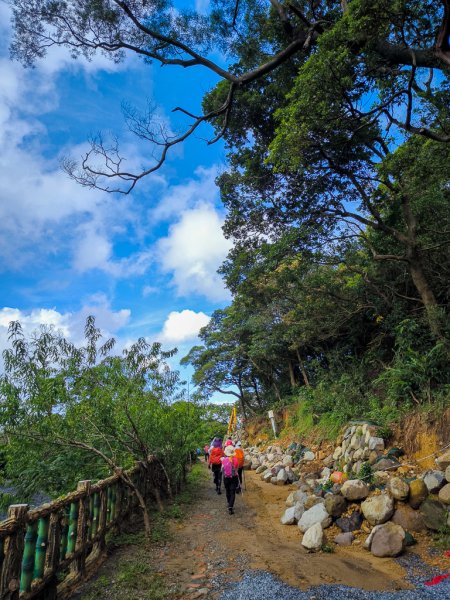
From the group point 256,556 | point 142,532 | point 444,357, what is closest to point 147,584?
point 256,556

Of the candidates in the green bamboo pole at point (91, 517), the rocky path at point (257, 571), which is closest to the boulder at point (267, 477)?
the rocky path at point (257, 571)

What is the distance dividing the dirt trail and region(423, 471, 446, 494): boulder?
1674 mm

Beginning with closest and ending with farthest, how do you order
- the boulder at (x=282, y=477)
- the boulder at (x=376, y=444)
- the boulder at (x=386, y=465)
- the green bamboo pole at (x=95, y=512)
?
1. the green bamboo pole at (x=95, y=512)
2. the boulder at (x=386, y=465)
3. the boulder at (x=376, y=444)
4. the boulder at (x=282, y=477)

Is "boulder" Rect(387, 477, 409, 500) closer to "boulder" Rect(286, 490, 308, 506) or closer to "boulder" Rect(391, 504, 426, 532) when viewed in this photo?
"boulder" Rect(391, 504, 426, 532)

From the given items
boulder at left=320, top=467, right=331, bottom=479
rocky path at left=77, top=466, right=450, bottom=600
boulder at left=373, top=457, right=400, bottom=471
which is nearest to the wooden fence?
rocky path at left=77, top=466, right=450, bottom=600

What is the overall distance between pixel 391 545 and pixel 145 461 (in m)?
4.85

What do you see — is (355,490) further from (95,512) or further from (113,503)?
(95,512)

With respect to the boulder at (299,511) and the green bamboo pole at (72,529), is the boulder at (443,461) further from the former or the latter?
the green bamboo pole at (72,529)

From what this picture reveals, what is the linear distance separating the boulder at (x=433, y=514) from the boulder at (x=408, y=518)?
90 mm

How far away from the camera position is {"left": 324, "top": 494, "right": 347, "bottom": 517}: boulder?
660 centimetres

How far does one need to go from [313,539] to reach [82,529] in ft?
11.6

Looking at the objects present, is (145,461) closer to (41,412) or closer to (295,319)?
(41,412)

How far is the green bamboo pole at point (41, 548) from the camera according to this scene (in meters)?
3.90

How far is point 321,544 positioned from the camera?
5.65 meters
